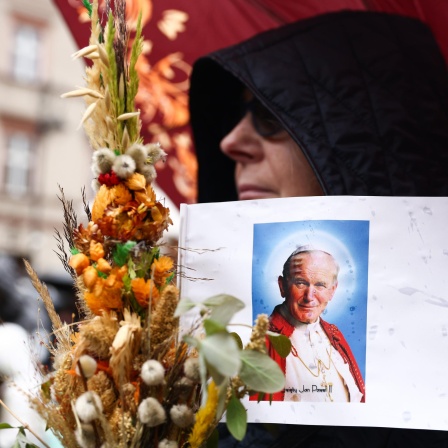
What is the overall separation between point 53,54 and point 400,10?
13.0m

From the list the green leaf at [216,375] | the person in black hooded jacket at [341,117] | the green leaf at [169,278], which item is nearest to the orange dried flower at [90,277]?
the green leaf at [169,278]

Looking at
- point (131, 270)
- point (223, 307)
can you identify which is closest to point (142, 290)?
point (131, 270)

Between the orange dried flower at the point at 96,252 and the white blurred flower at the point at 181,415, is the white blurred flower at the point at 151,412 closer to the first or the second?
the white blurred flower at the point at 181,415

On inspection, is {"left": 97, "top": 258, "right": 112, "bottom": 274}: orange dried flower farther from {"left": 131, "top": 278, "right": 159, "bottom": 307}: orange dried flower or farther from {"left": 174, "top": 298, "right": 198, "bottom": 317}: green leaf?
{"left": 174, "top": 298, "right": 198, "bottom": 317}: green leaf

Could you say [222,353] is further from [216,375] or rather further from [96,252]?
[96,252]

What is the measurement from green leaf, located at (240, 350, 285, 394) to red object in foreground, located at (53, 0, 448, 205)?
3.71ft

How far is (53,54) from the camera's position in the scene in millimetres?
14148

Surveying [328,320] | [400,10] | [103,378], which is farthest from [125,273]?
[400,10]

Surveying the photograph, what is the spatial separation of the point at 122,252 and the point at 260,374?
242mm

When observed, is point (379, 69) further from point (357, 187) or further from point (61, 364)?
point (61, 364)

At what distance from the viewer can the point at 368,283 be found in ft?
3.84

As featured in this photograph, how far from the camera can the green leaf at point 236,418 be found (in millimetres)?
983

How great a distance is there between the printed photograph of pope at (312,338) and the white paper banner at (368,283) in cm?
1

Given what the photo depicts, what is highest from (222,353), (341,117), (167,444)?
(341,117)
